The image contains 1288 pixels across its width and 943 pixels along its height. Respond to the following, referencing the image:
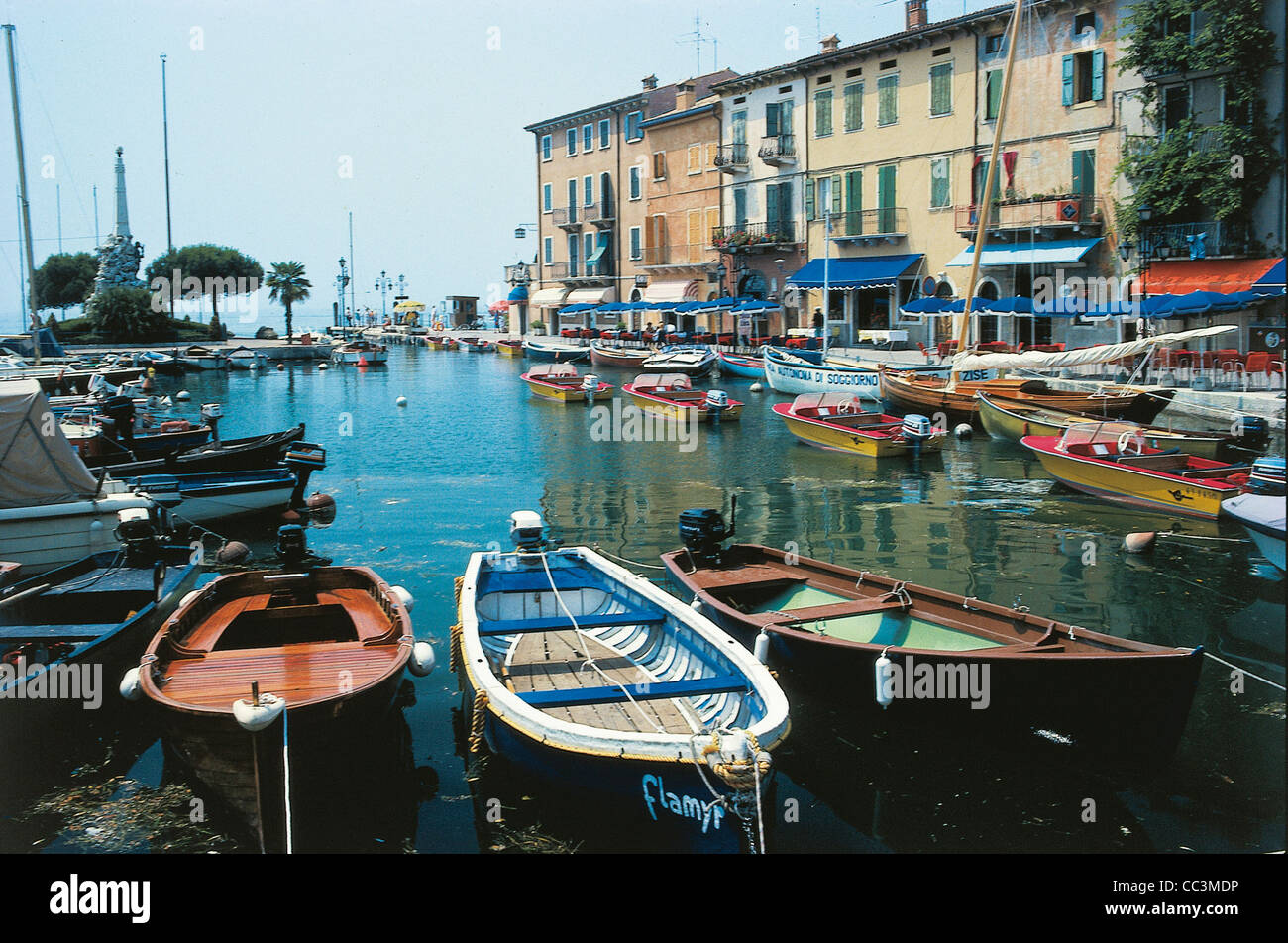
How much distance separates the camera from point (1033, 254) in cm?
3441

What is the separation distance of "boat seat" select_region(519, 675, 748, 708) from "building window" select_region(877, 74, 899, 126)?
119ft

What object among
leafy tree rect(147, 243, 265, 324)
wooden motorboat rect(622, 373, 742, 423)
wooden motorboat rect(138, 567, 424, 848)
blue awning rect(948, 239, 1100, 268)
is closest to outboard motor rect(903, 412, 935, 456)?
wooden motorboat rect(622, 373, 742, 423)

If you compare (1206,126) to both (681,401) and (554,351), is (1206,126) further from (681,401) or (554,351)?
(554,351)

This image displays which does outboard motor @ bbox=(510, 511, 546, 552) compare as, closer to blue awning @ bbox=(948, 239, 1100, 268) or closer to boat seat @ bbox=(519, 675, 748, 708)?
boat seat @ bbox=(519, 675, 748, 708)

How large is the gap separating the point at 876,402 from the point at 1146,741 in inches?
950

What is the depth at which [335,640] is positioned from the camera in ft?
29.9

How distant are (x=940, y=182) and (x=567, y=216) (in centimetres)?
2873

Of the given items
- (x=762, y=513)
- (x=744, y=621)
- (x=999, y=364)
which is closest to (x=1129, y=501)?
(x=762, y=513)

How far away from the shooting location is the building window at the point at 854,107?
1634 inches

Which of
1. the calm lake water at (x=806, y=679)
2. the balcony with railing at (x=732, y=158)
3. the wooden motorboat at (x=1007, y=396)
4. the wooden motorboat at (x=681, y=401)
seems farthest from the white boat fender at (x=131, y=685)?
the balcony with railing at (x=732, y=158)

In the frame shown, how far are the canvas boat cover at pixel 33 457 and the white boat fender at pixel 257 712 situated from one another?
788cm

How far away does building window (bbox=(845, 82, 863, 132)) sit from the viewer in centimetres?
4150

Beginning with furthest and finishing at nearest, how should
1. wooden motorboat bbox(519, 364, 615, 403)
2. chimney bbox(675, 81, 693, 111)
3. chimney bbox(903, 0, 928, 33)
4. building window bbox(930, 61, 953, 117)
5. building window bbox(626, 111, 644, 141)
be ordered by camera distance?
1. building window bbox(626, 111, 644, 141)
2. chimney bbox(675, 81, 693, 111)
3. chimney bbox(903, 0, 928, 33)
4. building window bbox(930, 61, 953, 117)
5. wooden motorboat bbox(519, 364, 615, 403)

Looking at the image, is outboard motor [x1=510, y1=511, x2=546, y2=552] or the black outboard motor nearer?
the black outboard motor
